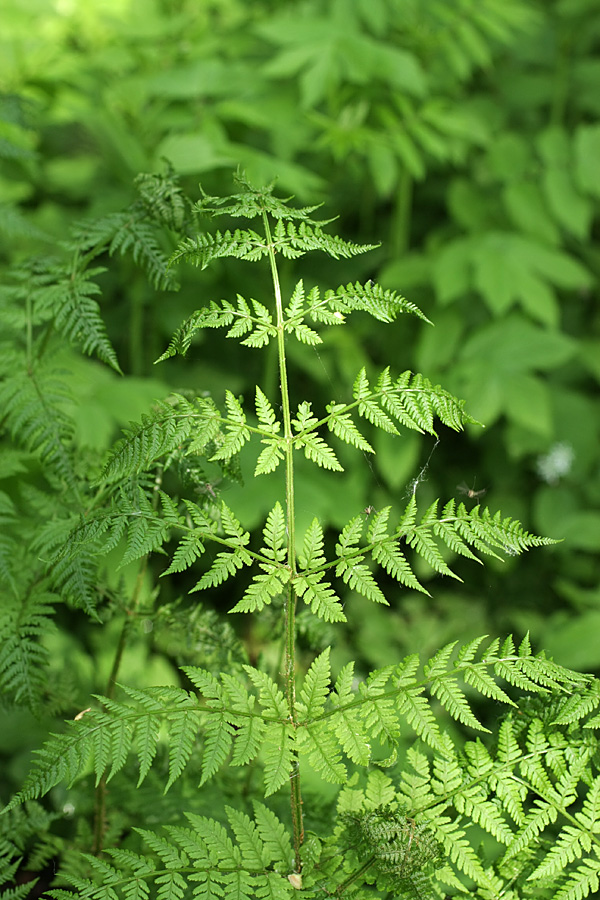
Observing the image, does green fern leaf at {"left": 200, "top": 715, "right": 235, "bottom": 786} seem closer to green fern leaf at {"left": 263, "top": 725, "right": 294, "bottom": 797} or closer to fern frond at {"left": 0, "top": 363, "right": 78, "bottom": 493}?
green fern leaf at {"left": 263, "top": 725, "right": 294, "bottom": 797}

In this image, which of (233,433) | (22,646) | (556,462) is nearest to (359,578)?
(233,433)

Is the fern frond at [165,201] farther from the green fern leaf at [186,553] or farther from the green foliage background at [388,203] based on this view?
the green foliage background at [388,203]

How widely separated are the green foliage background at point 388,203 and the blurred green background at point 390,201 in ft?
0.04

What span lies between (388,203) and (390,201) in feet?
0.08

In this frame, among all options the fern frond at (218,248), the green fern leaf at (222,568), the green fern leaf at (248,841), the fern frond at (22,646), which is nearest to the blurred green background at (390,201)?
the fern frond at (22,646)

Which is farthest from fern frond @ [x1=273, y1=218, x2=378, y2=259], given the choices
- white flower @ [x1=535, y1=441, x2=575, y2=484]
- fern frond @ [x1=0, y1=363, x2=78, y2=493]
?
white flower @ [x1=535, y1=441, x2=575, y2=484]

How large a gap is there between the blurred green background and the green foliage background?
0.04 feet

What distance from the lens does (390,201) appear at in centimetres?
398

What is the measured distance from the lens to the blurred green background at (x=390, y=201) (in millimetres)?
2721

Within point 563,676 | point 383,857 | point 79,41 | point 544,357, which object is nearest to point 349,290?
point 563,676

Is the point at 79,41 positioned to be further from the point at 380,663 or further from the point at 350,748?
the point at 350,748

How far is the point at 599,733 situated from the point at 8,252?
293 cm

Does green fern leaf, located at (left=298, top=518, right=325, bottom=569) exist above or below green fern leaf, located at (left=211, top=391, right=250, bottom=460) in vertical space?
below

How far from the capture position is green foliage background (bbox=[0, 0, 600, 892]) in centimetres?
268
